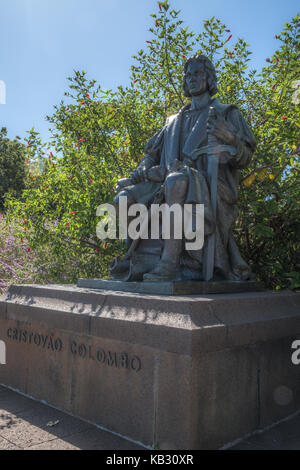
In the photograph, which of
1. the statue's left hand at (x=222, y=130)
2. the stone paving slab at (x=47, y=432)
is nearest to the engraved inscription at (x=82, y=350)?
the stone paving slab at (x=47, y=432)

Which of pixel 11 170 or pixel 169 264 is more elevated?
pixel 11 170

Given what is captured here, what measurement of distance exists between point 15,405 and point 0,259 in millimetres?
7182

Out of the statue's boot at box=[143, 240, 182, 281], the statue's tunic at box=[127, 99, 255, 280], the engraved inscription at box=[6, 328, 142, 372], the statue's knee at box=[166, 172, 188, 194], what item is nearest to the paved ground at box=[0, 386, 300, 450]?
the engraved inscription at box=[6, 328, 142, 372]

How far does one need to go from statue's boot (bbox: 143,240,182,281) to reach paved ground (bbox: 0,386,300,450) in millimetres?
1338

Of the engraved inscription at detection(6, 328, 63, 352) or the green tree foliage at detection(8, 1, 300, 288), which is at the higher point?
the green tree foliage at detection(8, 1, 300, 288)

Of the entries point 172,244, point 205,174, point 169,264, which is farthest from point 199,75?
point 169,264

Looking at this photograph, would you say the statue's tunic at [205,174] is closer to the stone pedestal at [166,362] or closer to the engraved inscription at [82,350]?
the stone pedestal at [166,362]

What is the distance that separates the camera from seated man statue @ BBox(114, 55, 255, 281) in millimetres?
3961

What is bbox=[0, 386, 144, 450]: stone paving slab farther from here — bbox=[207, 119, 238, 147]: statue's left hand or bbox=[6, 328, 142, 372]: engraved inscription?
bbox=[207, 119, 238, 147]: statue's left hand

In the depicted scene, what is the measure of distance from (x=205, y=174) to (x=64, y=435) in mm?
2650

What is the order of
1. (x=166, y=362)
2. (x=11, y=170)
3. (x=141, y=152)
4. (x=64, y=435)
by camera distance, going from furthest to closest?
1. (x=11, y=170)
2. (x=141, y=152)
3. (x=64, y=435)
4. (x=166, y=362)

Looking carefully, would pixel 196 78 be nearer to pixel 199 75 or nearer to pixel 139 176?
pixel 199 75

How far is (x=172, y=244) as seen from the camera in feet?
12.8
